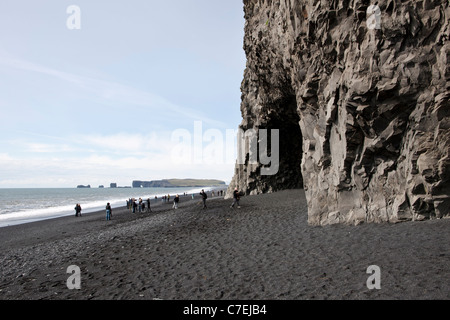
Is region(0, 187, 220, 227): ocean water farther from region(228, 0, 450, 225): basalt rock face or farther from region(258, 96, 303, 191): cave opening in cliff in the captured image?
region(228, 0, 450, 225): basalt rock face

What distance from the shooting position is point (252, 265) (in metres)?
9.70

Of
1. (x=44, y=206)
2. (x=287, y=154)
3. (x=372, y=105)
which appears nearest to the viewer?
(x=372, y=105)

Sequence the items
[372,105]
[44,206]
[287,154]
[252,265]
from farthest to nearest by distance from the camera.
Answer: [44,206] < [287,154] < [372,105] < [252,265]

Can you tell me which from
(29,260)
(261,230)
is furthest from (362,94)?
(29,260)

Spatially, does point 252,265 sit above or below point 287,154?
below

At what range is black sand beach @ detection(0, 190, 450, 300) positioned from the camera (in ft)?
24.3

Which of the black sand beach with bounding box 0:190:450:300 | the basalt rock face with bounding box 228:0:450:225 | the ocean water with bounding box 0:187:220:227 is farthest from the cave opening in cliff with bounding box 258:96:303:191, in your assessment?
the ocean water with bounding box 0:187:220:227

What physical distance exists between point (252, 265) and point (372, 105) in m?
9.41

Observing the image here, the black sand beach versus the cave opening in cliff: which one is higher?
the cave opening in cliff

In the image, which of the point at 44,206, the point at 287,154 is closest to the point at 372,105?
the point at 287,154

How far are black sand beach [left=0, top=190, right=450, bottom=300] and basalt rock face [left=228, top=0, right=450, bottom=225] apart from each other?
1.67m

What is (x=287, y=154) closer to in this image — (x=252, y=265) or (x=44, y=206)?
(x=252, y=265)

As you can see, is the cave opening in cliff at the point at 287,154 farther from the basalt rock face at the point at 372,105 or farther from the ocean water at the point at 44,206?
the ocean water at the point at 44,206

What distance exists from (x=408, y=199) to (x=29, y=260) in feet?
60.5
